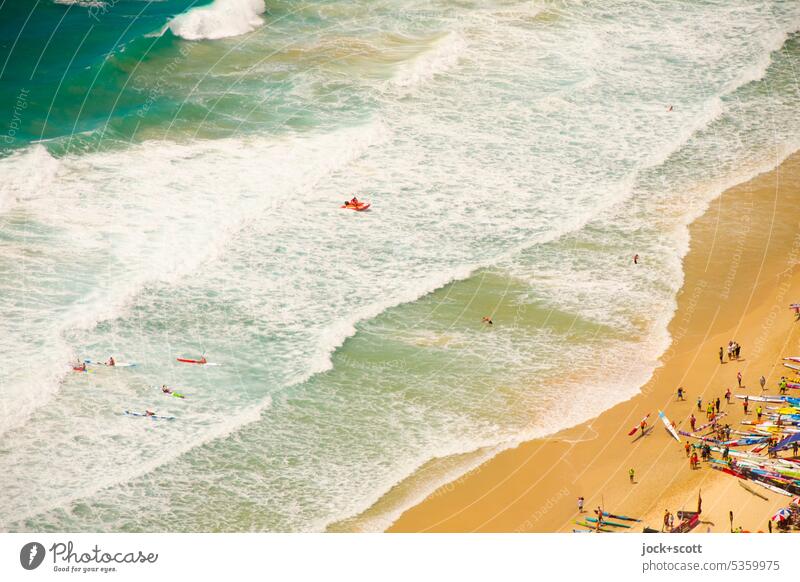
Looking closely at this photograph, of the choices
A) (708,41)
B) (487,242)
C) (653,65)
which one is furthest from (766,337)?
(708,41)

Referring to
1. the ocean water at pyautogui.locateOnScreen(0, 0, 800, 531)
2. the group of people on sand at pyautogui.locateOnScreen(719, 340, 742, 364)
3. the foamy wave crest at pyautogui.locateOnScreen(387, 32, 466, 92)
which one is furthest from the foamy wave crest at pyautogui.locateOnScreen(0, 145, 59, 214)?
the group of people on sand at pyautogui.locateOnScreen(719, 340, 742, 364)

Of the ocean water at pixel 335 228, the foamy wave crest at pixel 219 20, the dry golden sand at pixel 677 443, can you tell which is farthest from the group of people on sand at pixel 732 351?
the foamy wave crest at pixel 219 20

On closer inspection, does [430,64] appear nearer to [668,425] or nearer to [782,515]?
[668,425]

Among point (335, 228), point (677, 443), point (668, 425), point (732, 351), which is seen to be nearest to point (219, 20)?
point (335, 228)

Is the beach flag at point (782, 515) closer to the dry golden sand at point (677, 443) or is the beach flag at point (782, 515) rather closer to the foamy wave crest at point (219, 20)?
the dry golden sand at point (677, 443)

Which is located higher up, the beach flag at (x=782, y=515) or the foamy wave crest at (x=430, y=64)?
the foamy wave crest at (x=430, y=64)

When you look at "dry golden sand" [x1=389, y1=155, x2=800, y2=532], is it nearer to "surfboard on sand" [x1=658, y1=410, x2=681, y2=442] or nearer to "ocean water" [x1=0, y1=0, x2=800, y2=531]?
"surfboard on sand" [x1=658, y1=410, x2=681, y2=442]
